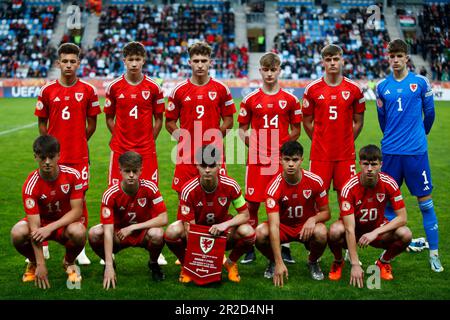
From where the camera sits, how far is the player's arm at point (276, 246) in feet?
16.1

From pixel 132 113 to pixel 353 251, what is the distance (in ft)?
8.37

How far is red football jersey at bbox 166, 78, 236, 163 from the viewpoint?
5.89 meters

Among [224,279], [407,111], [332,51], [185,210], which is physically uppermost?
[332,51]

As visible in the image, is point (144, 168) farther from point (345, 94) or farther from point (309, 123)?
point (345, 94)

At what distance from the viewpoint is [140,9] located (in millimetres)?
37656

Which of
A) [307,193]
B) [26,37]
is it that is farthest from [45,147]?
[26,37]

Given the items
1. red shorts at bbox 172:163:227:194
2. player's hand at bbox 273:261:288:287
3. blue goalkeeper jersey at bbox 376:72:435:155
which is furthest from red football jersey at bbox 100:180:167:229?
blue goalkeeper jersey at bbox 376:72:435:155

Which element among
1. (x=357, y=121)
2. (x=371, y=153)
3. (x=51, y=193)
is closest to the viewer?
(x=371, y=153)

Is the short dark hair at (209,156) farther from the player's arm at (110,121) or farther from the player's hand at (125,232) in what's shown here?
the player's arm at (110,121)

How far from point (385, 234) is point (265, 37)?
33.0m

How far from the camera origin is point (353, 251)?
494cm

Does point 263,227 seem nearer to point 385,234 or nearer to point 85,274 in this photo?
point 385,234

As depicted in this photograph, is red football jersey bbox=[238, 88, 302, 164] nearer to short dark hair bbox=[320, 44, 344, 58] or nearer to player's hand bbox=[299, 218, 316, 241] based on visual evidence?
short dark hair bbox=[320, 44, 344, 58]

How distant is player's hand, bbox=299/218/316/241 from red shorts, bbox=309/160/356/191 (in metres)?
0.71
